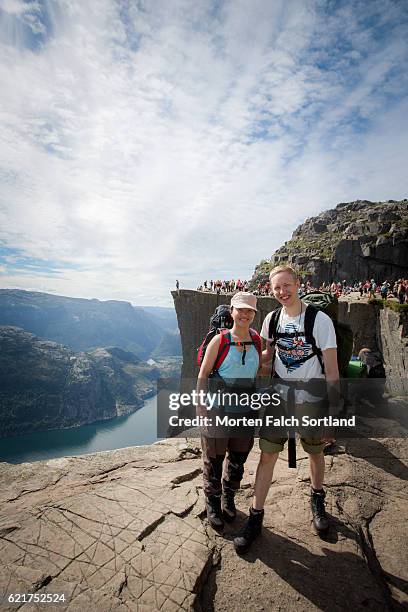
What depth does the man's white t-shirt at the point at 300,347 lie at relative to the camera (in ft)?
9.73

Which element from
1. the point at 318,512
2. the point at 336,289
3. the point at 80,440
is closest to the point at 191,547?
the point at 318,512

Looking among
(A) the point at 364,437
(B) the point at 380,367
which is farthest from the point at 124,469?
(B) the point at 380,367

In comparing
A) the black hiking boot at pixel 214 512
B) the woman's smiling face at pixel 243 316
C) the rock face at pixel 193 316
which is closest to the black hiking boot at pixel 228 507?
the black hiking boot at pixel 214 512

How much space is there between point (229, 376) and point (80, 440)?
11073 cm

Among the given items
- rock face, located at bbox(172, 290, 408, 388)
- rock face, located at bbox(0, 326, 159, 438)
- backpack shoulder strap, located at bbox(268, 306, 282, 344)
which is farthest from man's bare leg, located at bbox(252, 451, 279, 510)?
rock face, located at bbox(0, 326, 159, 438)

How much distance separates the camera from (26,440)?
94.0m

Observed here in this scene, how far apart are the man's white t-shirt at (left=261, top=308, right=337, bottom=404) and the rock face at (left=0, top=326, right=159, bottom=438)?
121 meters

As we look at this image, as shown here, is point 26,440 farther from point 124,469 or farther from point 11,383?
point 124,469

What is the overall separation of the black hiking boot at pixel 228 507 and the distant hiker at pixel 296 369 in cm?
36

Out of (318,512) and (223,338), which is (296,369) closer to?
(223,338)

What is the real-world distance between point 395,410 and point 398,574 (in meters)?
5.09

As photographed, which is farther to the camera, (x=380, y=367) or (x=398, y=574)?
(x=380, y=367)

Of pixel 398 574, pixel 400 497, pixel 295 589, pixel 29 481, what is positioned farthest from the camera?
pixel 29 481

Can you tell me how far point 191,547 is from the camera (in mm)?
2965
